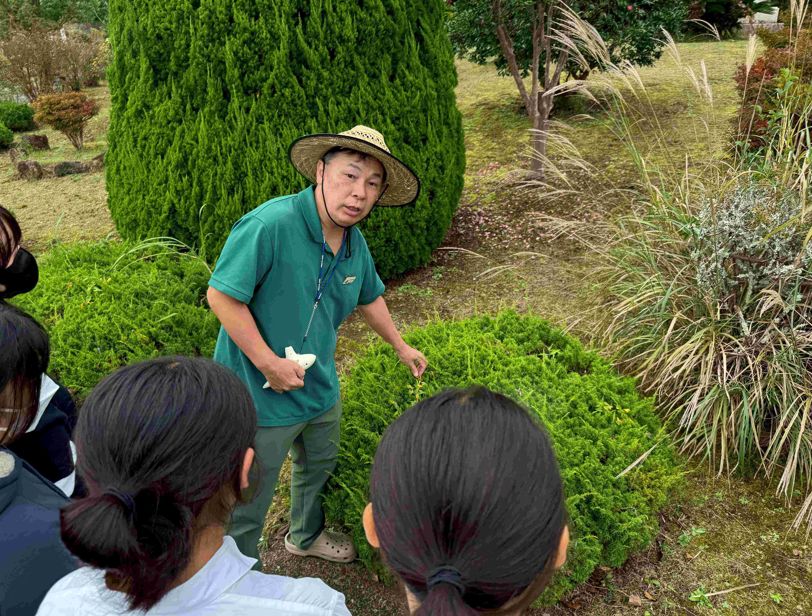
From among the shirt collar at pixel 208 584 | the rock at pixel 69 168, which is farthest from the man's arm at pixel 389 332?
the rock at pixel 69 168

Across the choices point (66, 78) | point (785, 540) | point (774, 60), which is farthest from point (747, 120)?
point (66, 78)

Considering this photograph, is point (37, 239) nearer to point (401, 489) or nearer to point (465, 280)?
point (465, 280)

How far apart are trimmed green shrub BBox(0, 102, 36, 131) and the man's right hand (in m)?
12.1

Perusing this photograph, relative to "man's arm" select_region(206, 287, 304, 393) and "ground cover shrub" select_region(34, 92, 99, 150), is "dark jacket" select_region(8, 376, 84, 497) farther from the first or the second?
"ground cover shrub" select_region(34, 92, 99, 150)

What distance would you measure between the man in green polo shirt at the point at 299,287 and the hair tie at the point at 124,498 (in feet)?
2.85

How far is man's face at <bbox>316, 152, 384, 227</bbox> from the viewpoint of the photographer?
200cm

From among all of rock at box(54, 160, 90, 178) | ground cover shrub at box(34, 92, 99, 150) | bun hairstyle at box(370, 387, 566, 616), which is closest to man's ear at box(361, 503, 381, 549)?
bun hairstyle at box(370, 387, 566, 616)

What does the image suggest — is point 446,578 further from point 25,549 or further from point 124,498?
point 25,549

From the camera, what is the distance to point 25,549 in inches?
49.1

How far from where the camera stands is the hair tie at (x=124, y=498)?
3.34 feet

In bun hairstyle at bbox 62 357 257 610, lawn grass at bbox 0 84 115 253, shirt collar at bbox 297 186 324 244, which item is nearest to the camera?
bun hairstyle at bbox 62 357 257 610

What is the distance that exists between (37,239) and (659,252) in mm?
5669

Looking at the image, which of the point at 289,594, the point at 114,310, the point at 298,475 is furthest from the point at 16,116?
the point at 289,594

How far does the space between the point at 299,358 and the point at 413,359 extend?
56 cm
